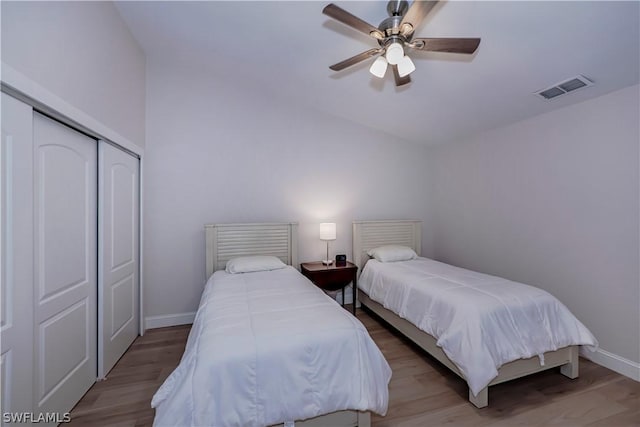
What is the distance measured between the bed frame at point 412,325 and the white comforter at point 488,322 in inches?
4.7

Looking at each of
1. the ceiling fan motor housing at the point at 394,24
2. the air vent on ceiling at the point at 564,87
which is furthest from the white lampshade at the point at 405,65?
the air vent on ceiling at the point at 564,87

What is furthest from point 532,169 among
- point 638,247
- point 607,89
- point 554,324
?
point 554,324

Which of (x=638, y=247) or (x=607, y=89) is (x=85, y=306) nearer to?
(x=638, y=247)

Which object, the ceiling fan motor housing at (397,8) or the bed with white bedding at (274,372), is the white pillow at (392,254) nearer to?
the bed with white bedding at (274,372)

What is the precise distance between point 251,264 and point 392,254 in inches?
68.5

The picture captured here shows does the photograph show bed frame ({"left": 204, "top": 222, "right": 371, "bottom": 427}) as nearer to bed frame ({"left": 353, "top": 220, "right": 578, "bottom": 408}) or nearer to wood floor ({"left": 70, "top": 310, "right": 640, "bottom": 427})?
bed frame ({"left": 353, "top": 220, "right": 578, "bottom": 408})

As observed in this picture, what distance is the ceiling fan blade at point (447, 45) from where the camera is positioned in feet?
5.18

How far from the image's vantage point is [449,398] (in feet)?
6.30

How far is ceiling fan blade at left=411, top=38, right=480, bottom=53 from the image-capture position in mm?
1579

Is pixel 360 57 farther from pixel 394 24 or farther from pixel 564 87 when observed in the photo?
pixel 564 87

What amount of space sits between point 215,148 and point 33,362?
2.41 m

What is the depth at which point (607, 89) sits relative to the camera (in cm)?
217

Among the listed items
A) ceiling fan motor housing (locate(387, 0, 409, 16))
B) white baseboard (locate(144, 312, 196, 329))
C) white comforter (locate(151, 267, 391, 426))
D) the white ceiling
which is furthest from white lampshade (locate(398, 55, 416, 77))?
white baseboard (locate(144, 312, 196, 329))

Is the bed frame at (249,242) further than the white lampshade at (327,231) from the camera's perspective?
No
